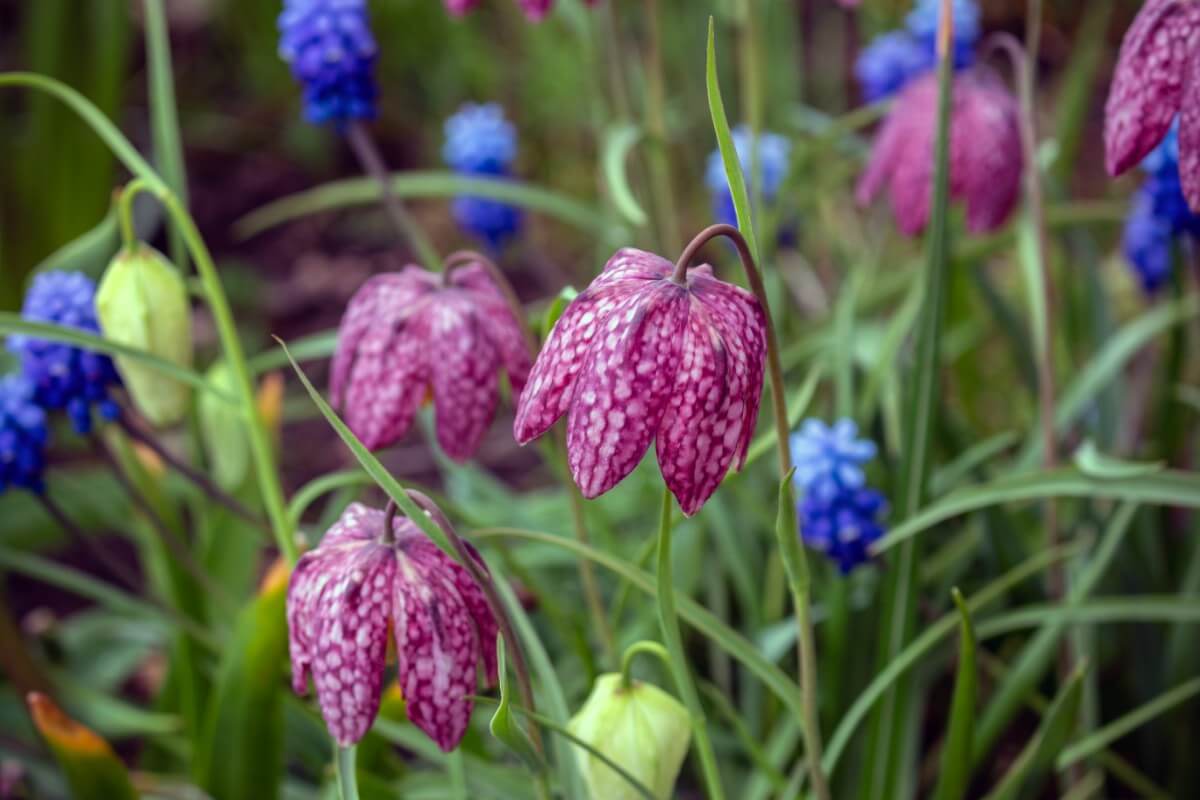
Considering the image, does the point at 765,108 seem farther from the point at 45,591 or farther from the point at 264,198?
the point at 45,591

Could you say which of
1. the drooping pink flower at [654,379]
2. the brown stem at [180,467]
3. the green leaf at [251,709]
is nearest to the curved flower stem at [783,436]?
the drooping pink flower at [654,379]

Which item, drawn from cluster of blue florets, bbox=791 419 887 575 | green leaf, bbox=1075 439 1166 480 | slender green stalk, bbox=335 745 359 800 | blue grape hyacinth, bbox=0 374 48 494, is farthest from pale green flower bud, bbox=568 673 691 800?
blue grape hyacinth, bbox=0 374 48 494

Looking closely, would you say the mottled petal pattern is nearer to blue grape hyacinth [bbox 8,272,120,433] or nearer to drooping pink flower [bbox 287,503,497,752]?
drooping pink flower [bbox 287,503,497,752]

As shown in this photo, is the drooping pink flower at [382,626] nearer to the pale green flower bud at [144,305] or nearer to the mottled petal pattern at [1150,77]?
the pale green flower bud at [144,305]

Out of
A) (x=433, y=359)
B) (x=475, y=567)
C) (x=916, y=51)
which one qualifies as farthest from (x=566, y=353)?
(x=916, y=51)

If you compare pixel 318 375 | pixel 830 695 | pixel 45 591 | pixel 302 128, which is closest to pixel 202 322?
pixel 318 375

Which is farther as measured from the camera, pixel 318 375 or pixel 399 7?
pixel 399 7
